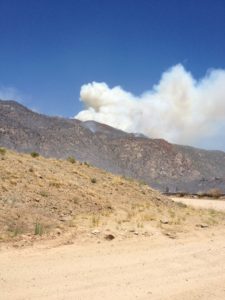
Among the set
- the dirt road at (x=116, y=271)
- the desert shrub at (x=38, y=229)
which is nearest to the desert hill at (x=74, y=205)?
the desert shrub at (x=38, y=229)

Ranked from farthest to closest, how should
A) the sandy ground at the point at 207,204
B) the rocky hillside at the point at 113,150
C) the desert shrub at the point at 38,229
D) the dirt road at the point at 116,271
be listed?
1. the rocky hillside at the point at 113,150
2. the sandy ground at the point at 207,204
3. the desert shrub at the point at 38,229
4. the dirt road at the point at 116,271

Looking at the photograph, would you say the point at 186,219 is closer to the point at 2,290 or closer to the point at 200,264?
the point at 200,264

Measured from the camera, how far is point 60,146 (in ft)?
238

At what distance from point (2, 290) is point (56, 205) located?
29.0ft

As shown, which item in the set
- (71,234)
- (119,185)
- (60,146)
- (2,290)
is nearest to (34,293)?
(2,290)

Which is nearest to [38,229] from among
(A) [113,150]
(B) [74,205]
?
(B) [74,205]

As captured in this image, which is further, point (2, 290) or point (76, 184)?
point (76, 184)

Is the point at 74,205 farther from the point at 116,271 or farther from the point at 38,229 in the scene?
the point at 116,271

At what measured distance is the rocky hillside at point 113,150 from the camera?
2741 inches

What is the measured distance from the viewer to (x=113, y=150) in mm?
81625

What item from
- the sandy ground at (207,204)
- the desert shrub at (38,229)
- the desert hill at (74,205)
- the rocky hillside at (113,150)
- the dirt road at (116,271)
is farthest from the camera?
the rocky hillside at (113,150)

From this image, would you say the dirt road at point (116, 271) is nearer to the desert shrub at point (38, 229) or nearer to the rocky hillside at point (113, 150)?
the desert shrub at point (38, 229)

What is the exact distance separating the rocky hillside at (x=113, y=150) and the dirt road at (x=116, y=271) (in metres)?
52.6

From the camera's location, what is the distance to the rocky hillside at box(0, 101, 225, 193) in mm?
69625
